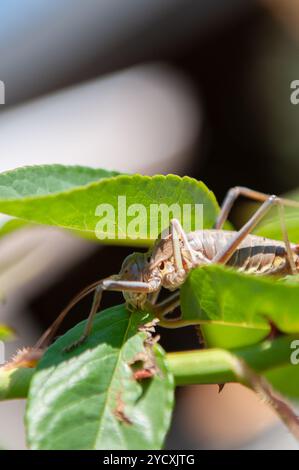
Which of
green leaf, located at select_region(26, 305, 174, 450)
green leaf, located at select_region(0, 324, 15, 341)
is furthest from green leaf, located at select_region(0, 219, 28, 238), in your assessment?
green leaf, located at select_region(26, 305, 174, 450)

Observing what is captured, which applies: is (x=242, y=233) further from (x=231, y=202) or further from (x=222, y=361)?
(x=222, y=361)

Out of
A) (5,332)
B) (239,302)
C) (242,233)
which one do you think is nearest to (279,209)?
(242,233)

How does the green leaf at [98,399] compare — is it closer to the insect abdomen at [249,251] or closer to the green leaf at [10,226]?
the green leaf at [10,226]

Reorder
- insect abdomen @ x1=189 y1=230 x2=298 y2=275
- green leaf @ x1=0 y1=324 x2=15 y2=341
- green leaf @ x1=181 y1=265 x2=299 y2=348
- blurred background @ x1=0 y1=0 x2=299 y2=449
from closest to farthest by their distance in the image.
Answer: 1. green leaf @ x1=181 y1=265 x2=299 y2=348
2. green leaf @ x1=0 y1=324 x2=15 y2=341
3. insect abdomen @ x1=189 y1=230 x2=298 y2=275
4. blurred background @ x1=0 y1=0 x2=299 y2=449

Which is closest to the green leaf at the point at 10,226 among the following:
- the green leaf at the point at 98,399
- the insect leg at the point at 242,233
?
the green leaf at the point at 98,399

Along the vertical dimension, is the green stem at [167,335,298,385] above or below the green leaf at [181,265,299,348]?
below

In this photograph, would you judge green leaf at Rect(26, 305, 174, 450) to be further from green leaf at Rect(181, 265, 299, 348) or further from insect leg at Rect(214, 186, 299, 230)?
insect leg at Rect(214, 186, 299, 230)
